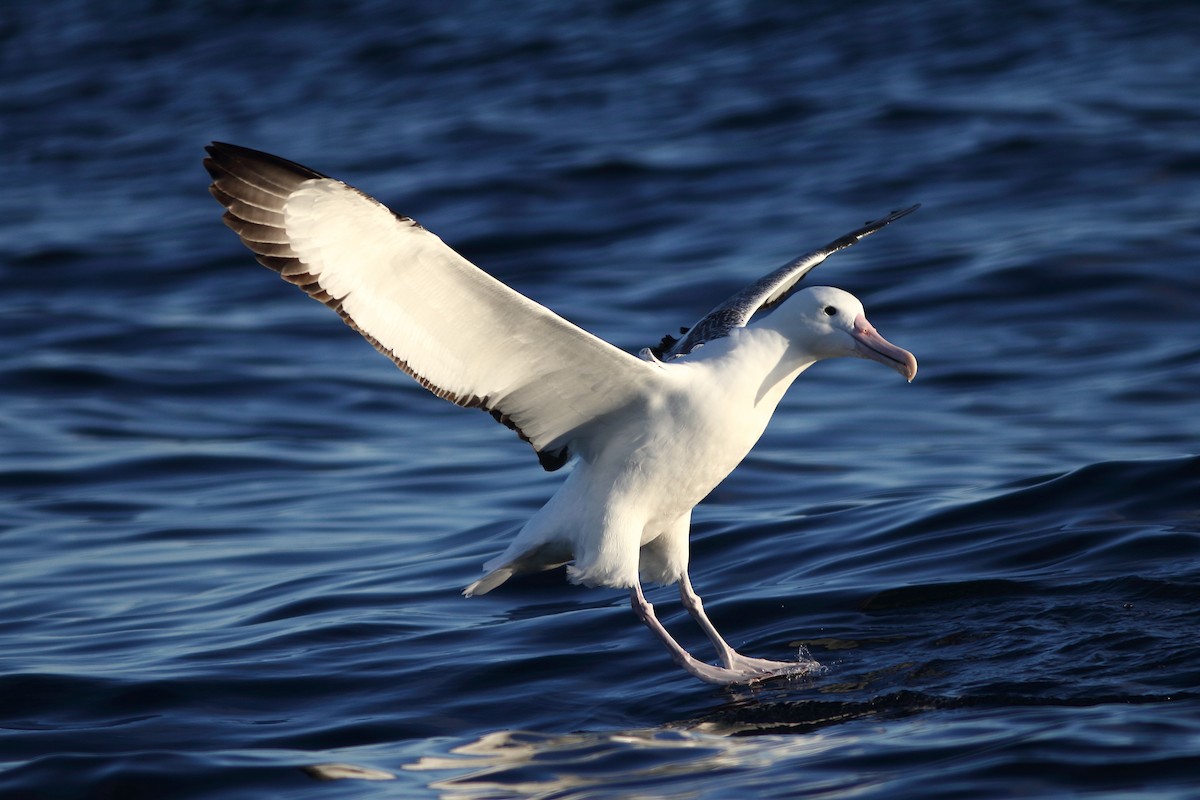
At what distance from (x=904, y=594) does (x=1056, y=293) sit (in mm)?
6559

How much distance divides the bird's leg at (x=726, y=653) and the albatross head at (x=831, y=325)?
4.61 ft

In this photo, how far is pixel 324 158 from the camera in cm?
2155

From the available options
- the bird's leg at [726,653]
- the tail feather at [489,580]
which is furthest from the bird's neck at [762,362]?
the tail feather at [489,580]

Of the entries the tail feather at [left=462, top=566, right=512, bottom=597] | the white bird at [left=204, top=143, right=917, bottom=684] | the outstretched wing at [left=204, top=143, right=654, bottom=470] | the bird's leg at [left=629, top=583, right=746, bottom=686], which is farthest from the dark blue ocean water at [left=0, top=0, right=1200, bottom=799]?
the outstretched wing at [left=204, top=143, right=654, bottom=470]

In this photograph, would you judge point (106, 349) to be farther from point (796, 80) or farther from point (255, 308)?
point (796, 80)

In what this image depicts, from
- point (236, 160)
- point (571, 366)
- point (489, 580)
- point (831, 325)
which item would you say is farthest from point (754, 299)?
point (236, 160)

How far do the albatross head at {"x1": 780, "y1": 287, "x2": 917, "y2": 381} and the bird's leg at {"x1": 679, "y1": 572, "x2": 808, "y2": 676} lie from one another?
55.3 inches

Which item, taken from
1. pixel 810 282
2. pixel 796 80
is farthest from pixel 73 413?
pixel 796 80

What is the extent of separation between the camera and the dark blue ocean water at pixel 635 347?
6.55m

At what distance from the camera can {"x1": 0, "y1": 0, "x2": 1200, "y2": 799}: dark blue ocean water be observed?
6555mm

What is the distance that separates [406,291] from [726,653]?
2.34m

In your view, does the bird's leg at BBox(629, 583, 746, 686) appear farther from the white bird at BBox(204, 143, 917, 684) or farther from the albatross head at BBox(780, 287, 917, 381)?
the albatross head at BBox(780, 287, 917, 381)

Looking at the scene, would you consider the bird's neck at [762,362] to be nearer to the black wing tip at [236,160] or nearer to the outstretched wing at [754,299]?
the outstretched wing at [754,299]

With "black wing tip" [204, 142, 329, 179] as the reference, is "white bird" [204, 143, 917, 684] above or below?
below
